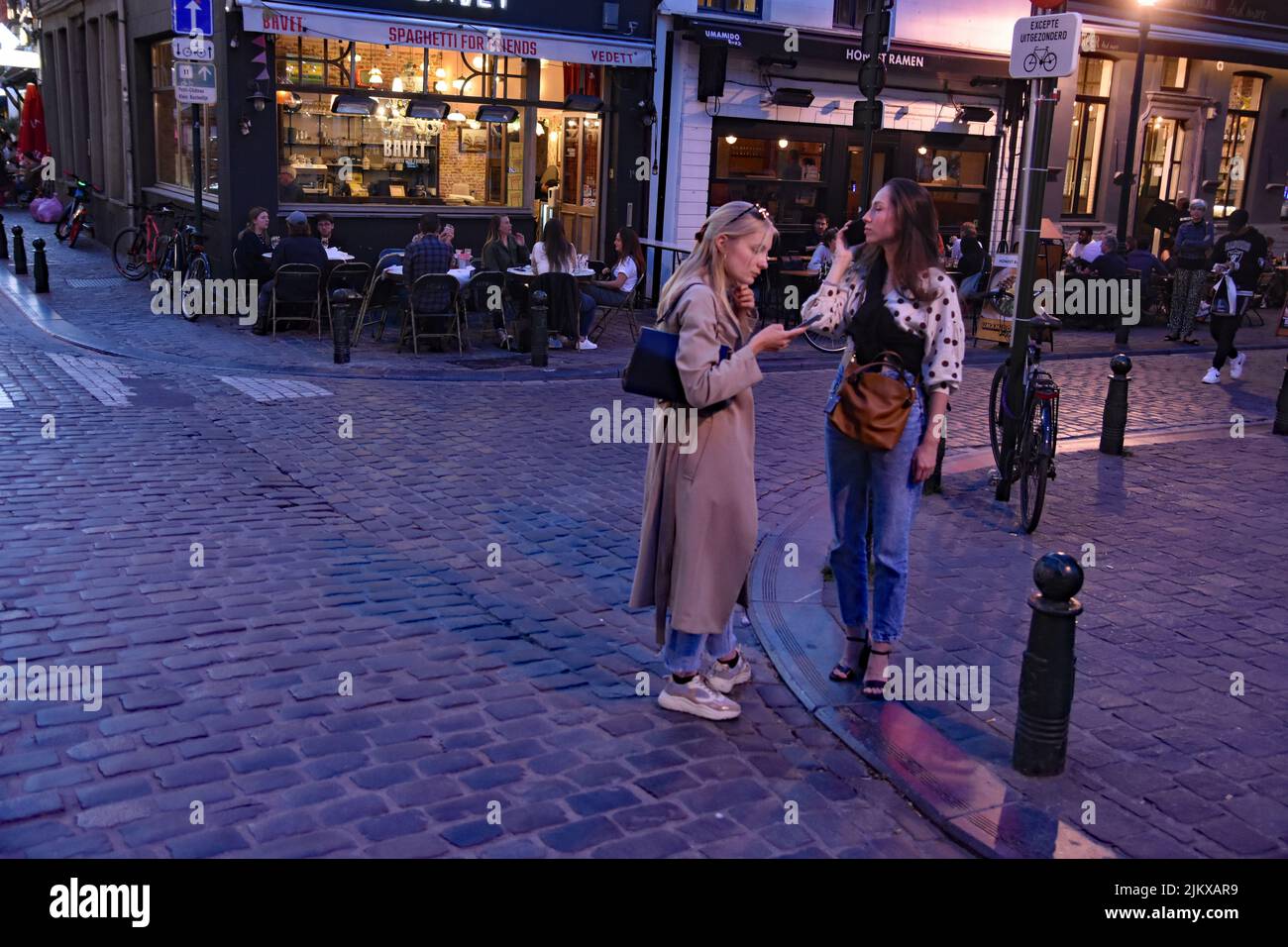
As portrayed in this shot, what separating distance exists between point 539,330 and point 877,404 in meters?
8.40

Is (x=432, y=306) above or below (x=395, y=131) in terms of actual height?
below

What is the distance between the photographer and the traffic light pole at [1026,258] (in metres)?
7.83

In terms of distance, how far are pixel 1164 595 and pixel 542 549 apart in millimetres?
3409

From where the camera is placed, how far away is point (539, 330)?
1287 centimetres

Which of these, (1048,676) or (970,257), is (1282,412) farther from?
(1048,676)

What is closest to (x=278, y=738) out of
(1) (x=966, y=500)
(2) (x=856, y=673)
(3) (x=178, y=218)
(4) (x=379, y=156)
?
(2) (x=856, y=673)

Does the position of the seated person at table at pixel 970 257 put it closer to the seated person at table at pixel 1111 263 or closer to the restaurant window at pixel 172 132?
the seated person at table at pixel 1111 263

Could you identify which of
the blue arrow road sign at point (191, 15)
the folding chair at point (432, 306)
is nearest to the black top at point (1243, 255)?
the folding chair at point (432, 306)

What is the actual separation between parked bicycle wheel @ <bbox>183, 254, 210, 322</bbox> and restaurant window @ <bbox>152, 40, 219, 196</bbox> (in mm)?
2545

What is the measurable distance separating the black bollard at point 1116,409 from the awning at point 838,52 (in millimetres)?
9380

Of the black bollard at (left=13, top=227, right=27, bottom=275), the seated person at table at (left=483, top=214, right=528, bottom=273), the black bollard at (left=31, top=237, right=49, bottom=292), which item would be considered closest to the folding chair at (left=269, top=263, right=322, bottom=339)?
the seated person at table at (left=483, top=214, right=528, bottom=273)

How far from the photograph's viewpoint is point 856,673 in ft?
17.2
